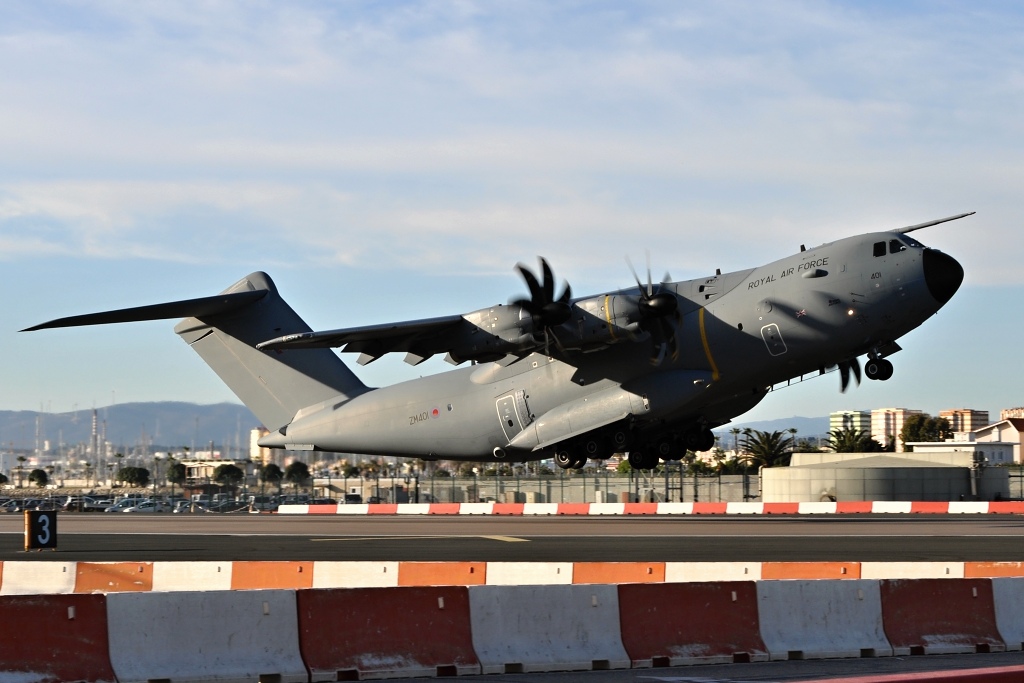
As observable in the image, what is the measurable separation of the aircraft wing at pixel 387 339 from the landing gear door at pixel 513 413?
383cm

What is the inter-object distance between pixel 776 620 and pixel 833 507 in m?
33.9

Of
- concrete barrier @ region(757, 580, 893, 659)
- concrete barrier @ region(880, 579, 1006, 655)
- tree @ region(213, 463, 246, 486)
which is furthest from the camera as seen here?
tree @ region(213, 463, 246, 486)

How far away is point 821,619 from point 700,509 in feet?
107

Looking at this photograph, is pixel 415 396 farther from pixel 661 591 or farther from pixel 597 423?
pixel 661 591

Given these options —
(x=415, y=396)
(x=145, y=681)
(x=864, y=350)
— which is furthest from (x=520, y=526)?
(x=145, y=681)

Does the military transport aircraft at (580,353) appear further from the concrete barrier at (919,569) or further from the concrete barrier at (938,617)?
the concrete barrier at (938,617)

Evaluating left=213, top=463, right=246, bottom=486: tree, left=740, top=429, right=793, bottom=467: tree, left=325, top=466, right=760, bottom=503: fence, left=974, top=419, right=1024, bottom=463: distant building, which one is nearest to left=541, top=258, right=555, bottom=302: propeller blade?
left=325, top=466, right=760, bottom=503: fence

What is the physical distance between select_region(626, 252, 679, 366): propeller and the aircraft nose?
6.45 m

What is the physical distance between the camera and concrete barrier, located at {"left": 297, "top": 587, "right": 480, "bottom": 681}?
32.9 ft

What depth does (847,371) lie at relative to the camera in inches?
1292

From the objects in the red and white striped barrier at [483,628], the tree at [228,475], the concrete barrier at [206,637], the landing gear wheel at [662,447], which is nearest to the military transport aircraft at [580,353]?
the landing gear wheel at [662,447]

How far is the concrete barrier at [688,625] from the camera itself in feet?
36.6

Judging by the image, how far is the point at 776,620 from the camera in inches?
461

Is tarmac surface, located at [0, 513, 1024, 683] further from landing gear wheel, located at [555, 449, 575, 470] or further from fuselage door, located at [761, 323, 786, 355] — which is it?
fuselage door, located at [761, 323, 786, 355]
